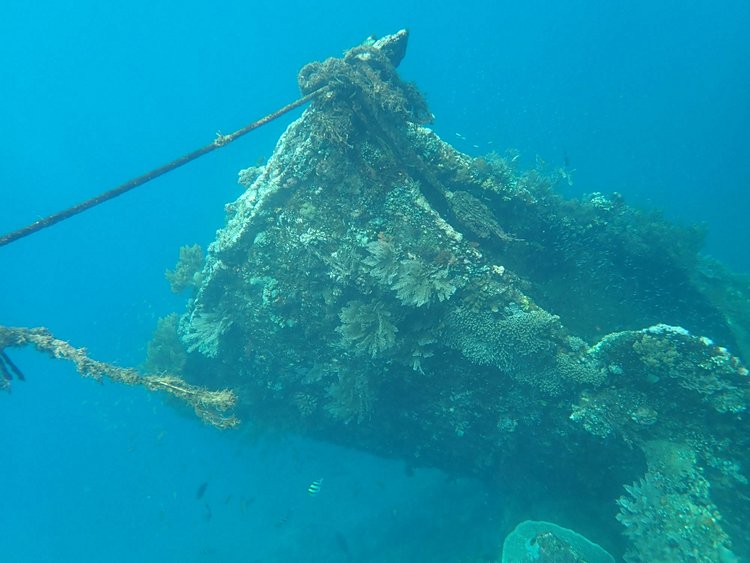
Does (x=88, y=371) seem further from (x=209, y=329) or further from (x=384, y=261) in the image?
(x=384, y=261)

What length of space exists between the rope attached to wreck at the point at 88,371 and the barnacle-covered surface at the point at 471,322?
224 centimetres

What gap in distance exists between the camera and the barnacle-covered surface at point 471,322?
574 cm

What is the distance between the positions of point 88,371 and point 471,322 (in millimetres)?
5346

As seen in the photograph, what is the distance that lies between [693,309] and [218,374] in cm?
1186

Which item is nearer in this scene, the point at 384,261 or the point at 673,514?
the point at 673,514

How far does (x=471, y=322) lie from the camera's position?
6.52 metres

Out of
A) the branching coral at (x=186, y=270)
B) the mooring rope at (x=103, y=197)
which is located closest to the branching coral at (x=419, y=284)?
the mooring rope at (x=103, y=197)

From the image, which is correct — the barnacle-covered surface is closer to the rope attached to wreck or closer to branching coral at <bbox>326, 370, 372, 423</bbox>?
branching coral at <bbox>326, 370, 372, 423</bbox>

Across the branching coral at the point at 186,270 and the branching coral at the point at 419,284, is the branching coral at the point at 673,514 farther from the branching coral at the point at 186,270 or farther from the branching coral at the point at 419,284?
the branching coral at the point at 186,270

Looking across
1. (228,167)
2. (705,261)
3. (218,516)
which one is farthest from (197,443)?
(228,167)

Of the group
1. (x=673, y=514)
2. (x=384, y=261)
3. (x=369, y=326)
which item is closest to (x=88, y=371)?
(x=369, y=326)

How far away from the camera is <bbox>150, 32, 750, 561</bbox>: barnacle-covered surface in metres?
5.74

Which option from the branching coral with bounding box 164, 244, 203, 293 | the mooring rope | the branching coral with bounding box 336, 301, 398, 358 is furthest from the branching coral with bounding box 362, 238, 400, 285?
the branching coral with bounding box 164, 244, 203, 293

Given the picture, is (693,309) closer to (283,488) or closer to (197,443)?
(283,488)
